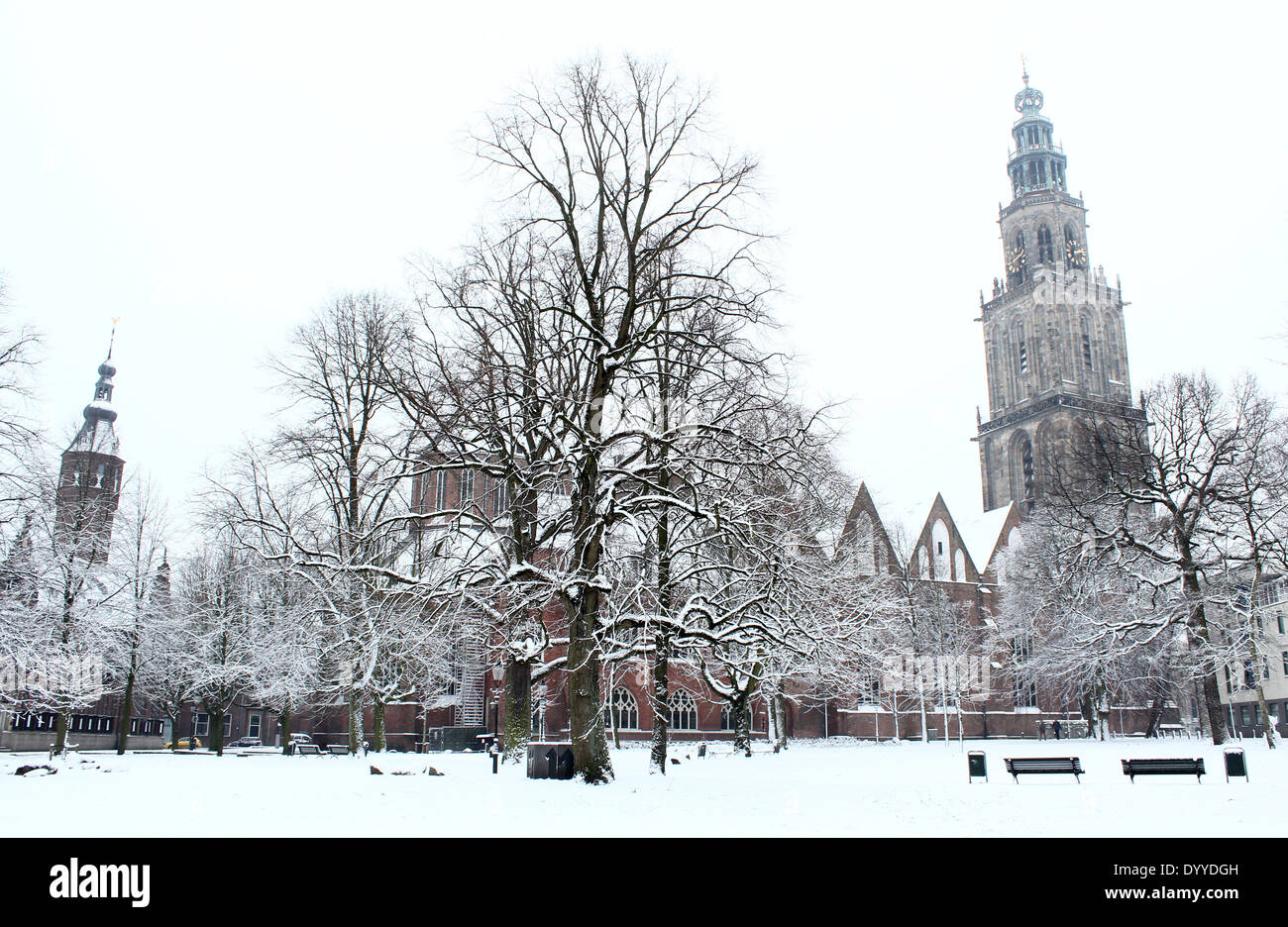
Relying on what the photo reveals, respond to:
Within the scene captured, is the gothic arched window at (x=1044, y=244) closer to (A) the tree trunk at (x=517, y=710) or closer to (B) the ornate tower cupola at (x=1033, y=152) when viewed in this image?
(B) the ornate tower cupola at (x=1033, y=152)

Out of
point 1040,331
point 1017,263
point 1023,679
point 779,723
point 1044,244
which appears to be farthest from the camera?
point 1017,263

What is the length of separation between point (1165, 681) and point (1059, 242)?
51289mm

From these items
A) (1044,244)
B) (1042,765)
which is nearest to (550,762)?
(1042,765)

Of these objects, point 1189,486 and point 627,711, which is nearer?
point 1189,486

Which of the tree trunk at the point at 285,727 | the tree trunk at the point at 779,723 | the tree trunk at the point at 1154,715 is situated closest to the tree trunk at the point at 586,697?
the tree trunk at the point at 779,723

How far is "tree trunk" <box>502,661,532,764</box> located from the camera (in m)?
24.8

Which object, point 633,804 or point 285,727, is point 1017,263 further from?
point 633,804

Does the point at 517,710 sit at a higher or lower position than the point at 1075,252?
lower

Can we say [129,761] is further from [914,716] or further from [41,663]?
[914,716]

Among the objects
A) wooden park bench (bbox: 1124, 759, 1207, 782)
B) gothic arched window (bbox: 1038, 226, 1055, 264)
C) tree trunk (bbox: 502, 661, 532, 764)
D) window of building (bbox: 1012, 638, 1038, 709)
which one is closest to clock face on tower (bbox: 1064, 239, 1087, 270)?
gothic arched window (bbox: 1038, 226, 1055, 264)

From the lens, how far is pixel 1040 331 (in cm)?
8888

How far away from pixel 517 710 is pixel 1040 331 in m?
77.9

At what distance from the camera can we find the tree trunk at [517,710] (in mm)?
24828

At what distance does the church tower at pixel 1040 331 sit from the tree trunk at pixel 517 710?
67292 mm
